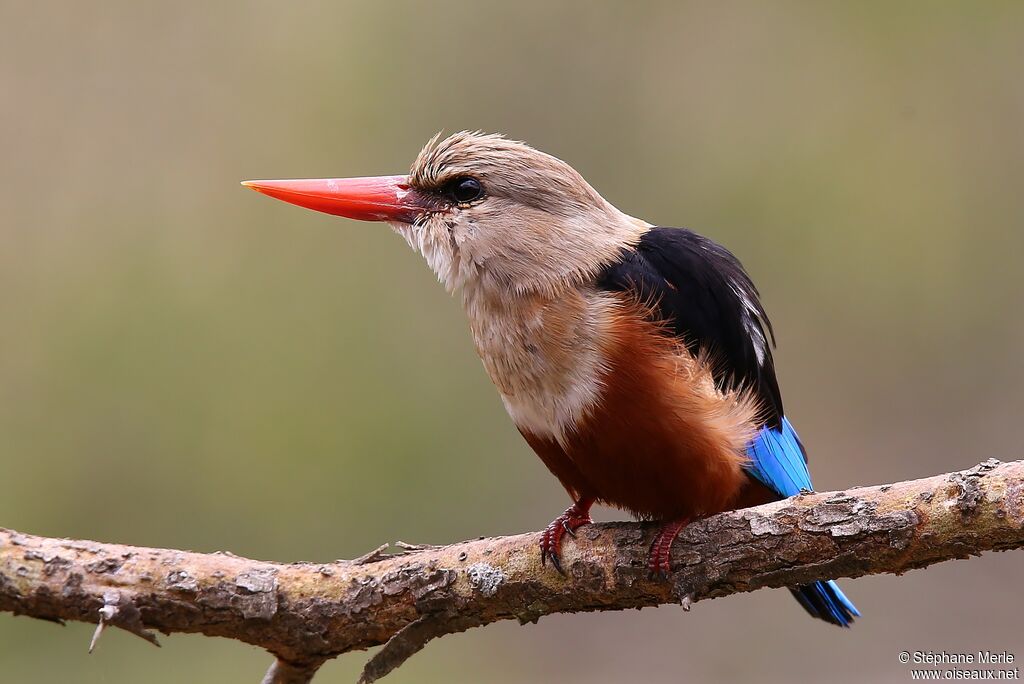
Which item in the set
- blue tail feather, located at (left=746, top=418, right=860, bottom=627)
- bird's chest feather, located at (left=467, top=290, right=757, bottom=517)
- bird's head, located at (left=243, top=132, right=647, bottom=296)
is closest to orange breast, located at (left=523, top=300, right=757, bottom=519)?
bird's chest feather, located at (left=467, top=290, right=757, bottom=517)

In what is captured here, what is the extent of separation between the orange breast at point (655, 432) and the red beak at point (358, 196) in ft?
2.12

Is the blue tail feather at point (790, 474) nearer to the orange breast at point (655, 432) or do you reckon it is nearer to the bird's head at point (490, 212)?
the orange breast at point (655, 432)

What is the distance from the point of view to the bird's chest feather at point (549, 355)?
7.18 feet

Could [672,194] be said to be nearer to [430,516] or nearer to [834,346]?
[834,346]

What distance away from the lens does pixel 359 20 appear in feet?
16.6

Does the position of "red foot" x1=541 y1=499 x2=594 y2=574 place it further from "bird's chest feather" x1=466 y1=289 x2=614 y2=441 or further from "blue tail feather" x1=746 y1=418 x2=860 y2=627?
"blue tail feather" x1=746 y1=418 x2=860 y2=627

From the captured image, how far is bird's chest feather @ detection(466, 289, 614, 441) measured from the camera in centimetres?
219

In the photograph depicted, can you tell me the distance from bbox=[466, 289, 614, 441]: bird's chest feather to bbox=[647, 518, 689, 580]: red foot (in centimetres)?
28

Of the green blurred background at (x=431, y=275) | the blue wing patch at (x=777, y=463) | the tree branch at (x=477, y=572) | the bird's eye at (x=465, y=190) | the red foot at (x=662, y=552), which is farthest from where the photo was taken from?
the green blurred background at (x=431, y=275)

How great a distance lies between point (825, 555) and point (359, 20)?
12.8 ft

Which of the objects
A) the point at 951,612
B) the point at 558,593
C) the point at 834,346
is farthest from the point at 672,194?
the point at 558,593

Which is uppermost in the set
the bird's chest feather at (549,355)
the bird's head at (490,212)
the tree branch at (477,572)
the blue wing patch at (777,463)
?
the bird's head at (490,212)

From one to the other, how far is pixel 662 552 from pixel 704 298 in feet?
1.86

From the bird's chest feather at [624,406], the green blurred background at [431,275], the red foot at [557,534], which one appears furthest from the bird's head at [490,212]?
the green blurred background at [431,275]
